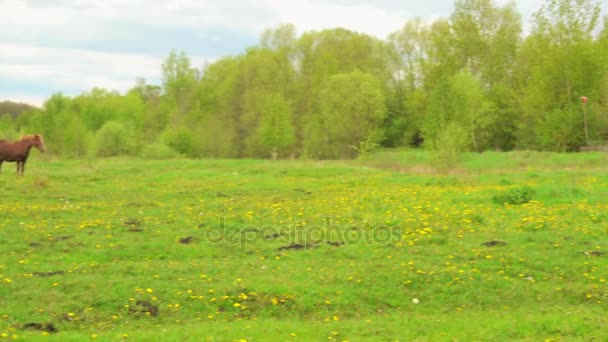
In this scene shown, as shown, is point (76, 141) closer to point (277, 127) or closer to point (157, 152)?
point (157, 152)

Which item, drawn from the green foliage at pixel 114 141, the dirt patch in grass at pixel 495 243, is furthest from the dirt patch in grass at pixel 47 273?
the green foliage at pixel 114 141

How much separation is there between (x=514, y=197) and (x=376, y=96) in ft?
124

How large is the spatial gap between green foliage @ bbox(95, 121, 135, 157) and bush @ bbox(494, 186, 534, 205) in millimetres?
47297

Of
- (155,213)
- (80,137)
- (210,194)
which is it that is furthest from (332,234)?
(80,137)

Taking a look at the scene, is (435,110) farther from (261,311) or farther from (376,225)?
(261,311)

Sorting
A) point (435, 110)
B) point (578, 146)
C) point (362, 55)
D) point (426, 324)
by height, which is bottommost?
point (426, 324)

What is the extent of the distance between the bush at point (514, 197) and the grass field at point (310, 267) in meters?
0.06

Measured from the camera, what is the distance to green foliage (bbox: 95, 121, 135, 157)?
57.6m

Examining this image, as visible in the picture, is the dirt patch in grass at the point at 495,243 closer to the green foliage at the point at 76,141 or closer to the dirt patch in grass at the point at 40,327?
the dirt patch in grass at the point at 40,327

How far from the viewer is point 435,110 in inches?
1897

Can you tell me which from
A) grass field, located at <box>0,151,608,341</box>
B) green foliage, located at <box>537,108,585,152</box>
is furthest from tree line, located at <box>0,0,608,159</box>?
grass field, located at <box>0,151,608,341</box>

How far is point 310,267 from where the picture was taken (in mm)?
10680

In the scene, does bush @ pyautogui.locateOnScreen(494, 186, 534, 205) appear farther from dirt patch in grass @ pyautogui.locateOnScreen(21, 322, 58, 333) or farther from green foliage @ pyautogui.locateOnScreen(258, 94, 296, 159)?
green foliage @ pyautogui.locateOnScreen(258, 94, 296, 159)

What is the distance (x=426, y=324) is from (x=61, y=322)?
561 cm
